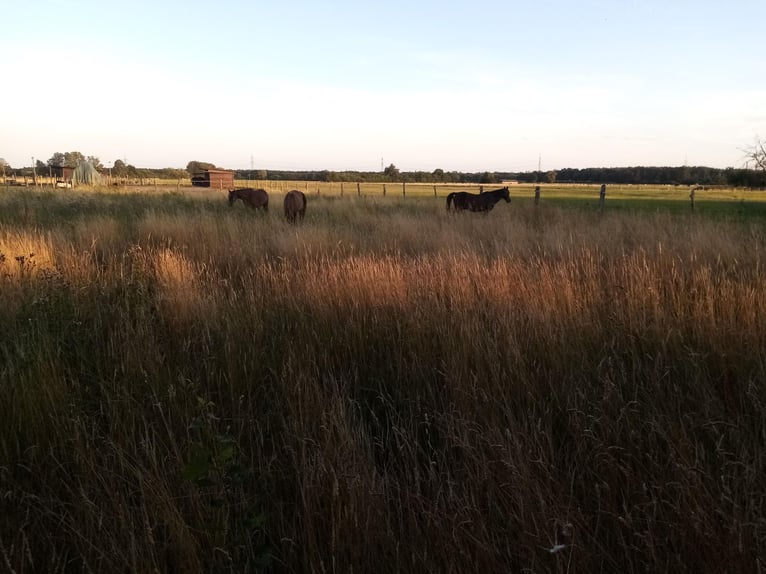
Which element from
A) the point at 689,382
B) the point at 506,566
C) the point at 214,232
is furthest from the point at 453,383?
the point at 214,232

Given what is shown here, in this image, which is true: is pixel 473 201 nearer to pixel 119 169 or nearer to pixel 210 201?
pixel 210 201

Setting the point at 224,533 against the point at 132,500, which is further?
the point at 132,500

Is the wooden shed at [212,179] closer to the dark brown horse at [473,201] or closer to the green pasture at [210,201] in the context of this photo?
the green pasture at [210,201]

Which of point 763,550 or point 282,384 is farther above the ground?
point 282,384

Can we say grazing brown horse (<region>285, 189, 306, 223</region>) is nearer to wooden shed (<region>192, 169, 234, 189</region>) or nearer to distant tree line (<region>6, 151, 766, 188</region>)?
wooden shed (<region>192, 169, 234, 189</region>)

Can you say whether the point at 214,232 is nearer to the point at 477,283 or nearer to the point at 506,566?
the point at 477,283

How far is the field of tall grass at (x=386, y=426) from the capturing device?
154 centimetres

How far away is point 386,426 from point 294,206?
36.8 ft

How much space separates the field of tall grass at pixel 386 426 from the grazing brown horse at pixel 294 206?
8335mm

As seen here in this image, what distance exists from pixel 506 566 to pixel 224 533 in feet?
3.18

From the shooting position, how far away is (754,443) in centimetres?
198

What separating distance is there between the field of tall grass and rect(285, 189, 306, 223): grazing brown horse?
8.33 m

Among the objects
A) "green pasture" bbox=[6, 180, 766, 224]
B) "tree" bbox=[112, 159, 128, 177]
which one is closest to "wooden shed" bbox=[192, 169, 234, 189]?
"green pasture" bbox=[6, 180, 766, 224]

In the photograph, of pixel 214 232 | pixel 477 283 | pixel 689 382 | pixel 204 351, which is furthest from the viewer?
pixel 214 232
